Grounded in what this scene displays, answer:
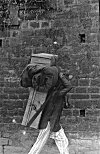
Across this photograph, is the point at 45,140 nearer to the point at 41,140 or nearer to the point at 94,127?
the point at 41,140

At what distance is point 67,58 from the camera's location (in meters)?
5.68

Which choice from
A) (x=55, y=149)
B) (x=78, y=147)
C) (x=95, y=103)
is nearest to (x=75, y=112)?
(x=95, y=103)

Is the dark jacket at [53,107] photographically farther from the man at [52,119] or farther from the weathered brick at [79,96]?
the weathered brick at [79,96]

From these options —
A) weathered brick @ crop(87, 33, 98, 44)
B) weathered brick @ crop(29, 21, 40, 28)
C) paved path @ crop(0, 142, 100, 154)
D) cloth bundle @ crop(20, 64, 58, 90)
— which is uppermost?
weathered brick @ crop(29, 21, 40, 28)

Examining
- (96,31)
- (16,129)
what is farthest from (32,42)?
(16,129)

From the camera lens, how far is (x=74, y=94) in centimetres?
565

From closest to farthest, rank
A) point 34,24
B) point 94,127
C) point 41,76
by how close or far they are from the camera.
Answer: point 41,76, point 94,127, point 34,24

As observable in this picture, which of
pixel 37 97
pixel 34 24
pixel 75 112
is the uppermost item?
pixel 34 24

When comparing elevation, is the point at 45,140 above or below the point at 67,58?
below

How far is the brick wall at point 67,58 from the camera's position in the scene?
18.3 feet

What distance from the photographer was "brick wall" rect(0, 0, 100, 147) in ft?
18.3

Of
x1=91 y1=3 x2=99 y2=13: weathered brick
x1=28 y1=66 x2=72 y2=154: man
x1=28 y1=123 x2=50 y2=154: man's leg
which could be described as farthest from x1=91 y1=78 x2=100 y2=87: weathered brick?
x1=28 y1=123 x2=50 y2=154: man's leg

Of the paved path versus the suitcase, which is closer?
the suitcase

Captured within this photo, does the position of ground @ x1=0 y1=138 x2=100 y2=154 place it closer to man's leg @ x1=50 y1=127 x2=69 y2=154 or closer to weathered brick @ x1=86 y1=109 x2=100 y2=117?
weathered brick @ x1=86 y1=109 x2=100 y2=117
